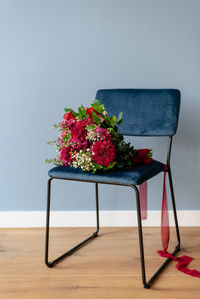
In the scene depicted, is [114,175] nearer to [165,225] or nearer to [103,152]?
[103,152]

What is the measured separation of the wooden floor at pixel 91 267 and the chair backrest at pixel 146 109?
554mm

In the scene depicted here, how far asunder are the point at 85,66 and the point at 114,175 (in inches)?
30.9

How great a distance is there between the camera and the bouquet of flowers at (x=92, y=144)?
1274 mm

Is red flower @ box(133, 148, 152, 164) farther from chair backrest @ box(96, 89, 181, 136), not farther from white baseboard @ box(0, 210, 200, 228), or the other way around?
white baseboard @ box(0, 210, 200, 228)

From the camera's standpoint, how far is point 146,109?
1.59 meters

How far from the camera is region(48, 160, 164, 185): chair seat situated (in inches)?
49.8

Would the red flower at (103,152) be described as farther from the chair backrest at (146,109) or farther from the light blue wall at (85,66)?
the light blue wall at (85,66)

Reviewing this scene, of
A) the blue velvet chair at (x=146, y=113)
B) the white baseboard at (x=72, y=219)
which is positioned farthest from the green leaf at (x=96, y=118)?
the white baseboard at (x=72, y=219)

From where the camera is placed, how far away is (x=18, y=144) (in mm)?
1904

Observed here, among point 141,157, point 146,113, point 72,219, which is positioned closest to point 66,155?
point 141,157

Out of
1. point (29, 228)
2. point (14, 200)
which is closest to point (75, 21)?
point (14, 200)

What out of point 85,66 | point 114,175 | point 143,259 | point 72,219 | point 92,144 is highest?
point 85,66

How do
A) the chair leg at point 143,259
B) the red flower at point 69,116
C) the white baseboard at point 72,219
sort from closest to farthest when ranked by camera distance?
1. the chair leg at point 143,259
2. the red flower at point 69,116
3. the white baseboard at point 72,219

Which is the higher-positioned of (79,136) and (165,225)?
(79,136)
